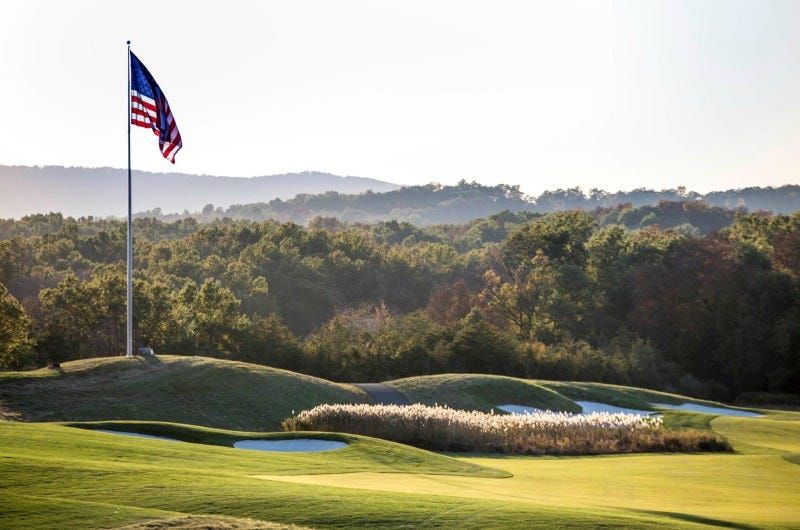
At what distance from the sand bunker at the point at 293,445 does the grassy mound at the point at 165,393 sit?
6058 millimetres

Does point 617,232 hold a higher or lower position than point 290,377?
higher

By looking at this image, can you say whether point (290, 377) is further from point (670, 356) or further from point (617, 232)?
point (617, 232)

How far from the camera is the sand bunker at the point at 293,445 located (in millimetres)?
20672

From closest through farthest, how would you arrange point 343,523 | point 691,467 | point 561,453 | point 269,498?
point 343,523 < point 269,498 < point 691,467 < point 561,453

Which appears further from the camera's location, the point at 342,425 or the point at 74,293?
the point at 74,293

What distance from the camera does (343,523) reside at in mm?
11570

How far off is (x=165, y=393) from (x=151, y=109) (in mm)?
7469

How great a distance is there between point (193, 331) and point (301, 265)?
33.6 m

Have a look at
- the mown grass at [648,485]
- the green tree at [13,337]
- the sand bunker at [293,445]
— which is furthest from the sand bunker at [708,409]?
the green tree at [13,337]

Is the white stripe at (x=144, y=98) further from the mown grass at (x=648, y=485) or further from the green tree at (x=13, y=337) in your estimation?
the green tree at (x=13, y=337)

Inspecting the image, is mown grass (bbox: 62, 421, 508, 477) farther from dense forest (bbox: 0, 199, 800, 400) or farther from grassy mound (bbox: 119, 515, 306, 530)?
dense forest (bbox: 0, 199, 800, 400)

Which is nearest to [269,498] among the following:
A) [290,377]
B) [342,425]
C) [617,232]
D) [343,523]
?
[343,523]

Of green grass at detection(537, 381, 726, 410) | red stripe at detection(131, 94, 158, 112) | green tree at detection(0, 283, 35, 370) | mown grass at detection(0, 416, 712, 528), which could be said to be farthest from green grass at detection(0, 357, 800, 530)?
green tree at detection(0, 283, 35, 370)

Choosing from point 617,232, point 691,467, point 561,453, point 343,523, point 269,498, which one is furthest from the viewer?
point 617,232
